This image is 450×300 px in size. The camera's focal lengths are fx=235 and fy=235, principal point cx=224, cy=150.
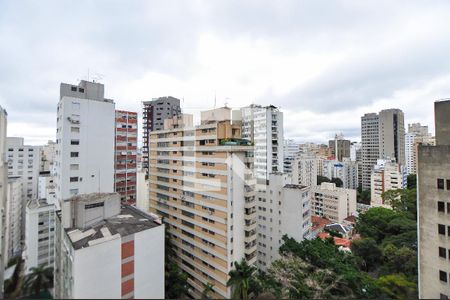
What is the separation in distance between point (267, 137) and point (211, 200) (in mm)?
17235

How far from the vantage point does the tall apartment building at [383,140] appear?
152ft

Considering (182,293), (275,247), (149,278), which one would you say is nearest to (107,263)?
(149,278)

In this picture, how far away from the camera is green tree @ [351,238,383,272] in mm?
16328

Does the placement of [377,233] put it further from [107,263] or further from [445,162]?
[107,263]

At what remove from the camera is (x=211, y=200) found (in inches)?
537

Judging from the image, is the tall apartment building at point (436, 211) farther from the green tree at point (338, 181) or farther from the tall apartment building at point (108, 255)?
the green tree at point (338, 181)

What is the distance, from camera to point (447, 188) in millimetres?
9258

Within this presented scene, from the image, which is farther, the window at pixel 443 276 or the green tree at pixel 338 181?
the green tree at pixel 338 181

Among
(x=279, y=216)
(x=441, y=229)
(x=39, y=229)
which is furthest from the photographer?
(x=279, y=216)

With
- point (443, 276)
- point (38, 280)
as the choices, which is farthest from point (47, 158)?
point (443, 276)

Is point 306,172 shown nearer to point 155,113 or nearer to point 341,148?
point 155,113

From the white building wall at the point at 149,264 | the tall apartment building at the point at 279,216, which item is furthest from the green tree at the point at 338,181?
the white building wall at the point at 149,264

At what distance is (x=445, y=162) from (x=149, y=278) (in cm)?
1212

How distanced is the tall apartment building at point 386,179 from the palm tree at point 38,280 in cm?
3489
